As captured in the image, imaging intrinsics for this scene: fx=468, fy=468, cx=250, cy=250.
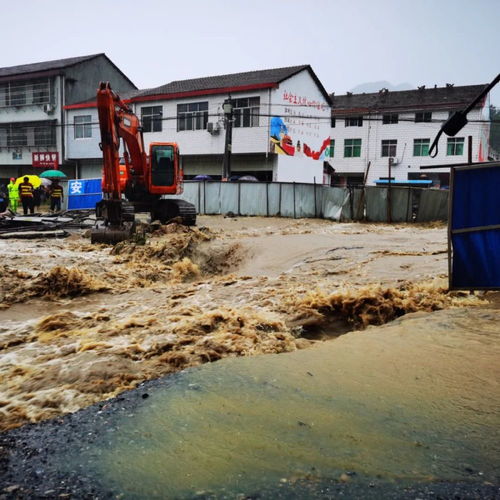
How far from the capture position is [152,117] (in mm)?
30141

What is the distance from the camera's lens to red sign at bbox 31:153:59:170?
33.1m

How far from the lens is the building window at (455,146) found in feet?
120

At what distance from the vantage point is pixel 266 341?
5098 mm

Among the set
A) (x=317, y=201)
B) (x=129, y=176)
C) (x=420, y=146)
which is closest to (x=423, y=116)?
(x=420, y=146)

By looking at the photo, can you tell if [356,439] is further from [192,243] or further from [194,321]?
[192,243]

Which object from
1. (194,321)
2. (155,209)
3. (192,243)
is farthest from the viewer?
(155,209)

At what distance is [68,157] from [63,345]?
1216 inches

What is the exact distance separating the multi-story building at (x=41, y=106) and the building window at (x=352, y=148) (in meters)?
20.8

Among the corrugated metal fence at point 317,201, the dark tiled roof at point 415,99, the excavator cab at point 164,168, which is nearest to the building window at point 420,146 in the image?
the dark tiled roof at point 415,99

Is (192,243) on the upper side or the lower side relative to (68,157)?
lower

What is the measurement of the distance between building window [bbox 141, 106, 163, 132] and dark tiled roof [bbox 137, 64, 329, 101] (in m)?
0.90

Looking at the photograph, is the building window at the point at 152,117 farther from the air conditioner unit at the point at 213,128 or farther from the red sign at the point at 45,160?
the red sign at the point at 45,160

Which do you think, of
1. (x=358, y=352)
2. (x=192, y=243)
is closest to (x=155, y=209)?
(x=192, y=243)

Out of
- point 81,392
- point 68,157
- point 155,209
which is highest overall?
point 68,157
